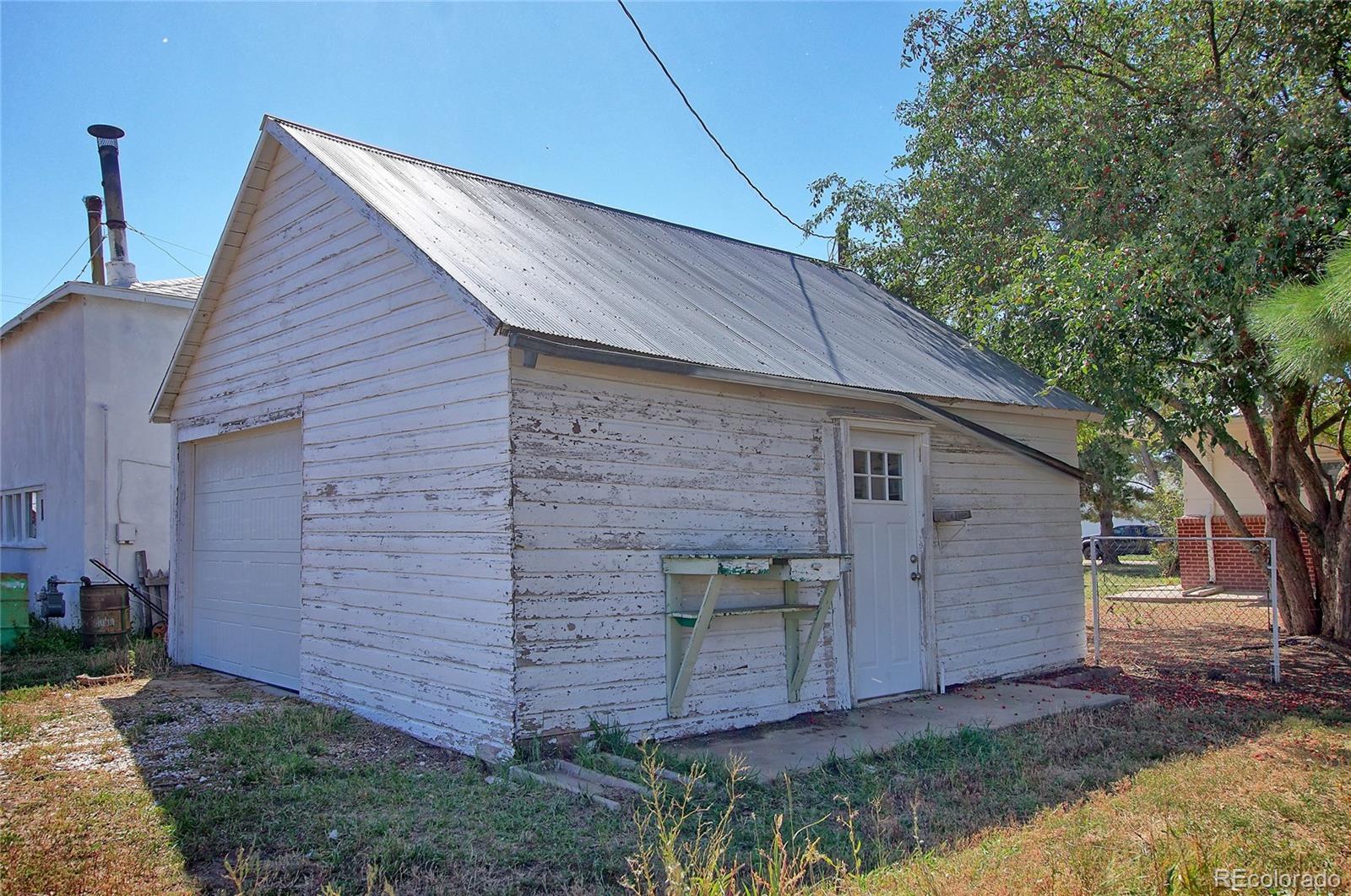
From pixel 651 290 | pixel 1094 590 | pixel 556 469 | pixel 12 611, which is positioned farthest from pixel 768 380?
pixel 12 611

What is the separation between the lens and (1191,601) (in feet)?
58.4

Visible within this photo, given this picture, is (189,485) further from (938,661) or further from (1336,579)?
(1336,579)

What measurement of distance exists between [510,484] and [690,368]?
57.1 inches

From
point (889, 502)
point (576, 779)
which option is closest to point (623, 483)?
point (576, 779)

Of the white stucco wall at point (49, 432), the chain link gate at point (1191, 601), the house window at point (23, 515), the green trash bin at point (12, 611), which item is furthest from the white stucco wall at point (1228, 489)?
the house window at point (23, 515)

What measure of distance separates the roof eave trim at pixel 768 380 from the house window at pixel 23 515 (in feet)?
38.7

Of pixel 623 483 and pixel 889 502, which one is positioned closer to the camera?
pixel 623 483

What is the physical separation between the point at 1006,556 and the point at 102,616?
10.1 metres

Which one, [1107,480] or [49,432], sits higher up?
[49,432]

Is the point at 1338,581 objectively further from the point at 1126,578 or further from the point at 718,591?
the point at 1126,578

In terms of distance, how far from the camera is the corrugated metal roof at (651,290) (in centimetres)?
674

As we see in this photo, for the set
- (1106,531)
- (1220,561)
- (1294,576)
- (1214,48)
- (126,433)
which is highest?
(1214,48)

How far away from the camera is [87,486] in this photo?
42.2ft

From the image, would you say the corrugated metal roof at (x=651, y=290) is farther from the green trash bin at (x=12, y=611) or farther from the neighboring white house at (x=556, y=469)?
the green trash bin at (x=12, y=611)
